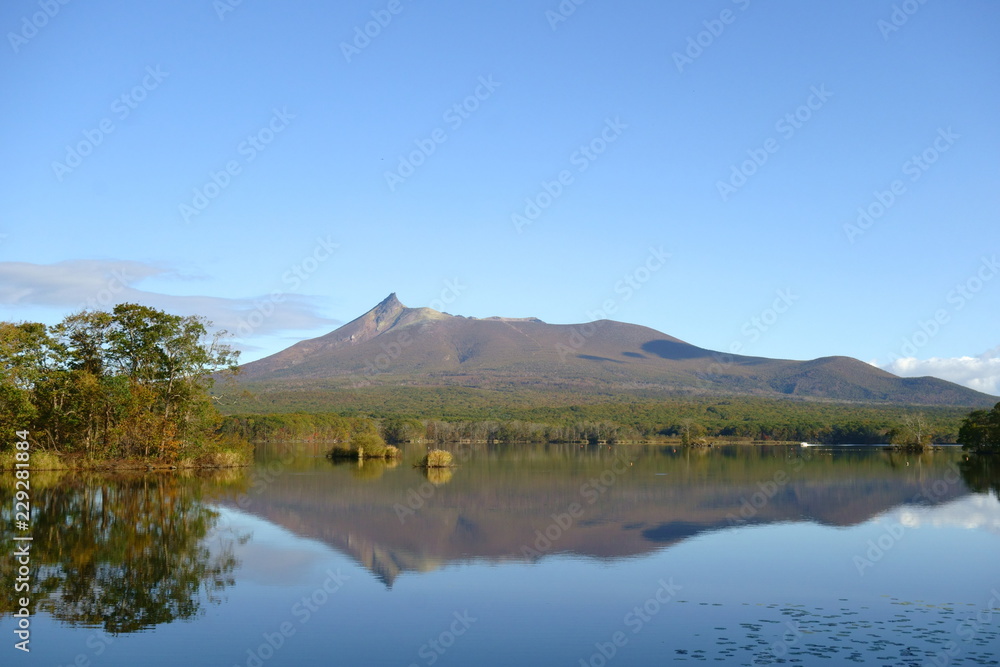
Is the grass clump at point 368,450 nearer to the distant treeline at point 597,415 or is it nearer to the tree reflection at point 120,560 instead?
the tree reflection at point 120,560

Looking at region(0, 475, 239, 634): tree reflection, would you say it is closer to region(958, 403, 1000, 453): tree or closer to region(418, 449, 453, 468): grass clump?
region(418, 449, 453, 468): grass clump

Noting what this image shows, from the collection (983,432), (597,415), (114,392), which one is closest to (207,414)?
(114,392)

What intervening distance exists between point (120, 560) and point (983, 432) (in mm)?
66363

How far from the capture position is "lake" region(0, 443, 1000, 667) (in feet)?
35.0

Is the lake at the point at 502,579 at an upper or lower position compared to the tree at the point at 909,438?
lower

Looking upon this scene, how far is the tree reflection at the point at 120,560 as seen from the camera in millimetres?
12375

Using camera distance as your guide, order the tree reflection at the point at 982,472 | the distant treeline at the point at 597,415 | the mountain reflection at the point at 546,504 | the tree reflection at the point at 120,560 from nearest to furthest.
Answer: the tree reflection at the point at 120,560, the mountain reflection at the point at 546,504, the tree reflection at the point at 982,472, the distant treeline at the point at 597,415

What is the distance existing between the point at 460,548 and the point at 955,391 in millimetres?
196814

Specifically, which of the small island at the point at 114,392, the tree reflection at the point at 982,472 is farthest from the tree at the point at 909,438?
the small island at the point at 114,392

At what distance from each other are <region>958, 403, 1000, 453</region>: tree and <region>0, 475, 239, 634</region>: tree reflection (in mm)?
59610

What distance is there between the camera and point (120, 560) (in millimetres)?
16031

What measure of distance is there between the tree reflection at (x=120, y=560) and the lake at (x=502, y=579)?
0.07 m

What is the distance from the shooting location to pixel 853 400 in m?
183

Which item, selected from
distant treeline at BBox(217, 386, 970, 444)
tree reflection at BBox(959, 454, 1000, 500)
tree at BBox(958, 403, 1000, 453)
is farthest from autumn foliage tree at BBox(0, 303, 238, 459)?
tree at BBox(958, 403, 1000, 453)
